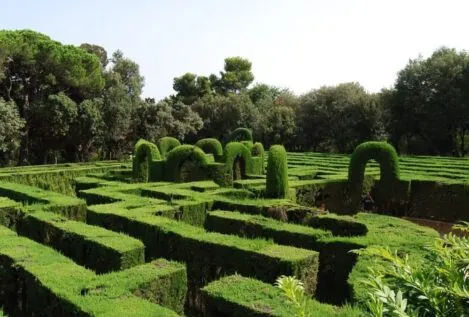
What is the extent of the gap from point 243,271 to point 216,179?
1043 centimetres

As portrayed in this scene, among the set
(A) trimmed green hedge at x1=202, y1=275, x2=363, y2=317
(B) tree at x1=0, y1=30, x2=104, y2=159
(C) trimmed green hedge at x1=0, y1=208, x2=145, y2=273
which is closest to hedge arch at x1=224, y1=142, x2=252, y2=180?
(C) trimmed green hedge at x1=0, y1=208, x2=145, y2=273

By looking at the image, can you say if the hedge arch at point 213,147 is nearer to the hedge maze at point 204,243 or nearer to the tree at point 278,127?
the hedge maze at point 204,243

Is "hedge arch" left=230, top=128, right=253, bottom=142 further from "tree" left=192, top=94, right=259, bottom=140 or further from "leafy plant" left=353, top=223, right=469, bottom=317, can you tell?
"leafy plant" left=353, top=223, right=469, bottom=317

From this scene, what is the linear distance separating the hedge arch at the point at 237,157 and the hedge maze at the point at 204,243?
2.43 m

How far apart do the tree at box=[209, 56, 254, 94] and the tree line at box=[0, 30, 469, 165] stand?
22.7 m

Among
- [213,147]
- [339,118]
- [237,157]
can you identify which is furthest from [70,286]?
[339,118]

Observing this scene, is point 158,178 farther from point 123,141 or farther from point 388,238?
point 123,141

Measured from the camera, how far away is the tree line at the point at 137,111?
109 ft

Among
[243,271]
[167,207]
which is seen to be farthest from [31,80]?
[243,271]

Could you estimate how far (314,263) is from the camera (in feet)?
26.1

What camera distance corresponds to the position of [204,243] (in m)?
8.76

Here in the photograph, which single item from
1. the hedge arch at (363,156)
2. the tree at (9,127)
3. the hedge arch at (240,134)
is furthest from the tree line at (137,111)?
the hedge arch at (363,156)

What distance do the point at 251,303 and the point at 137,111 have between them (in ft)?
113

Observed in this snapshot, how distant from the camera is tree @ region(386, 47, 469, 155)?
34438mm
